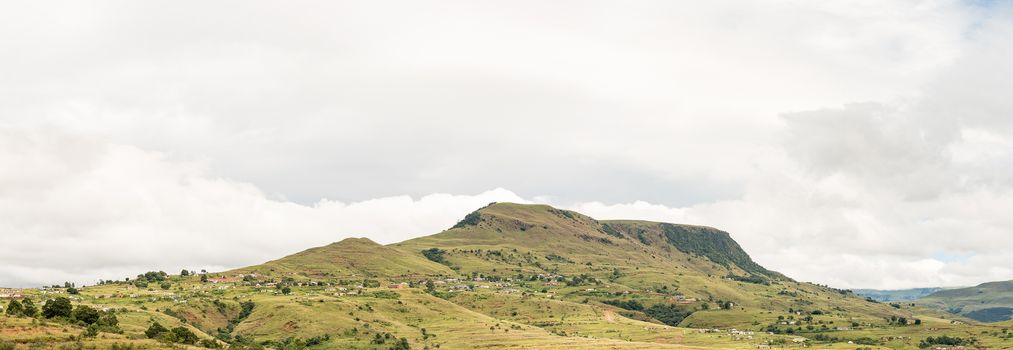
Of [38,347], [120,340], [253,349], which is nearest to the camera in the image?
[38,347]

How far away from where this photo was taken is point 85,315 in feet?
484

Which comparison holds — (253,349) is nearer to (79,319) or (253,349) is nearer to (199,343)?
(199,343)

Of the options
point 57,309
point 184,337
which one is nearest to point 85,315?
point 57,309

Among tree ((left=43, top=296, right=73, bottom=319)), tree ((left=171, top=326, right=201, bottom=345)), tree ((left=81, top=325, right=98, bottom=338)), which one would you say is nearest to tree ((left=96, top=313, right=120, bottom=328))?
tree ((left=43, top=296, right=73, bottom=319))

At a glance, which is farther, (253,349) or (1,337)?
(253,349)

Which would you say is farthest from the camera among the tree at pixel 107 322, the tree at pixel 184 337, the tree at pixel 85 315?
the tree at pixel 85 315

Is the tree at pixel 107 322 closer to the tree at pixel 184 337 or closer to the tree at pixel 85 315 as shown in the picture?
the tree at pixel 85 315

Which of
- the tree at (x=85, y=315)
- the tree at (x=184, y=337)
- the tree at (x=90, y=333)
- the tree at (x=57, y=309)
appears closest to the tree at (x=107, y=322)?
the tree at (x=85, y=315)

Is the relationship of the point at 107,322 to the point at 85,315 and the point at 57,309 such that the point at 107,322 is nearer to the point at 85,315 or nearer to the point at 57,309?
the point at 85,315

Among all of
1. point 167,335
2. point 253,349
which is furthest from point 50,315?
point 253,349

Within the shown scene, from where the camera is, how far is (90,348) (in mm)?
113312

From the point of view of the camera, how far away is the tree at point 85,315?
145375 millimetres

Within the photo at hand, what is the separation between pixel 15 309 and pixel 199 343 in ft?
109

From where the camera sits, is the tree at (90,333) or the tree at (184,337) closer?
the tree at (90,333)
